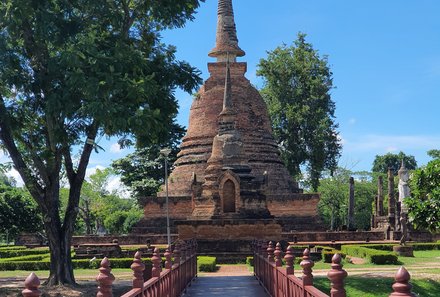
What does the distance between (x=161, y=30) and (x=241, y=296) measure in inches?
310

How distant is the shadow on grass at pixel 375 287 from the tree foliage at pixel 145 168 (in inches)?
1208

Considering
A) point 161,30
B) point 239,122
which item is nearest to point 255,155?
point 239,122

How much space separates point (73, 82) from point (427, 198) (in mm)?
9205

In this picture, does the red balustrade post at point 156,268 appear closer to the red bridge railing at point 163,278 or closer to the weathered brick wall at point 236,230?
the red bridge railing at point 163,278

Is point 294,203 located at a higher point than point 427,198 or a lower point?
lower

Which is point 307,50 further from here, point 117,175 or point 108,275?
point 108,275

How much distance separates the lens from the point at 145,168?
45938 millimetres

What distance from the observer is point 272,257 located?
39.2ft

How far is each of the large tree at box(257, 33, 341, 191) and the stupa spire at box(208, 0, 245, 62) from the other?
6.17 metres

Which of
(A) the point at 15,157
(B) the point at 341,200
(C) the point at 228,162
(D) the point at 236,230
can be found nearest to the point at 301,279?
(A) the point at 15,157

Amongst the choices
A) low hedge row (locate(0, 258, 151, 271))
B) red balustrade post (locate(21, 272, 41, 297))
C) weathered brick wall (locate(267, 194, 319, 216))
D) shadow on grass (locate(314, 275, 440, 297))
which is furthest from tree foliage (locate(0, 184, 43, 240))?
red balustrade post (locate(21, 272, 41, 297))

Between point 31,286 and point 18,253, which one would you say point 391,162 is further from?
point 31,286

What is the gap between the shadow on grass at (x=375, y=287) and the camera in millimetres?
12836

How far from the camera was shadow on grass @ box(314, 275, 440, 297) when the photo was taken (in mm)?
12836
